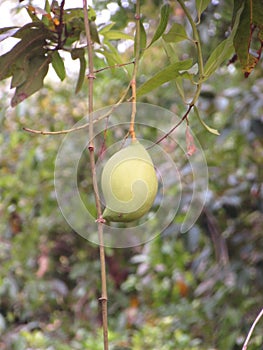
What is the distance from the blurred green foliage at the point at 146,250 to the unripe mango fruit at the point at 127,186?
0.54 metres

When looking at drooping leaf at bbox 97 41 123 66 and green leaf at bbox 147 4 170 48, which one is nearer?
green leaf at bbox 147 4 170 48

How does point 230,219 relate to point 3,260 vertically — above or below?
below

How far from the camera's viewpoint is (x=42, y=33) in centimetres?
54

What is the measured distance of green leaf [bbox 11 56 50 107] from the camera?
0.56 m

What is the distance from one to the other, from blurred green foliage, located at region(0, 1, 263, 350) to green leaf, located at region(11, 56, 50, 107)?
A: 397 millimetres

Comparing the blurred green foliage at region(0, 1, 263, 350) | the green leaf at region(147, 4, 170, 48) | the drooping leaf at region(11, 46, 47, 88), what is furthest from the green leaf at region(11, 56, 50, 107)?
the blurred green foliage at region(0, 1, 263, 350)

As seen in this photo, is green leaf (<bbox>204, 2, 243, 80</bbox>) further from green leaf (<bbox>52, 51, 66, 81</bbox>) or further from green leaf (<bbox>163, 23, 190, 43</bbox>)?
green leaf (<bbox>52, 51, 66, 81</bbox>)

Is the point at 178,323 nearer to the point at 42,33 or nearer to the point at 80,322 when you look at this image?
the point at 80,322

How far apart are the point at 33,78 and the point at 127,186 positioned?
0.19m

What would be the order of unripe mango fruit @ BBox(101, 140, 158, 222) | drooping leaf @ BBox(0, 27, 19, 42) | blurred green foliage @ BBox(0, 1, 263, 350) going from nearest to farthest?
unripe mango fruit @ BBox(101, 140, 158, 222) → drooping leaf @ BBox(0, 27, 19, 42) → blurred green foliage @ BBox(0, 1, 263, 350)

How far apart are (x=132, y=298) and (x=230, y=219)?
2.87 ft

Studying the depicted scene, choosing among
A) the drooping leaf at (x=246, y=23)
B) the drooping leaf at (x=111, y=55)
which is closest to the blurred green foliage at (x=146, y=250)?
the drooping leaf at (x=111, y=55)

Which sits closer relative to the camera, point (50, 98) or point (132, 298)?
point (50, 98)

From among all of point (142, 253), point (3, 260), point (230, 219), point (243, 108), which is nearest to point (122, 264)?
point (142, 253)
